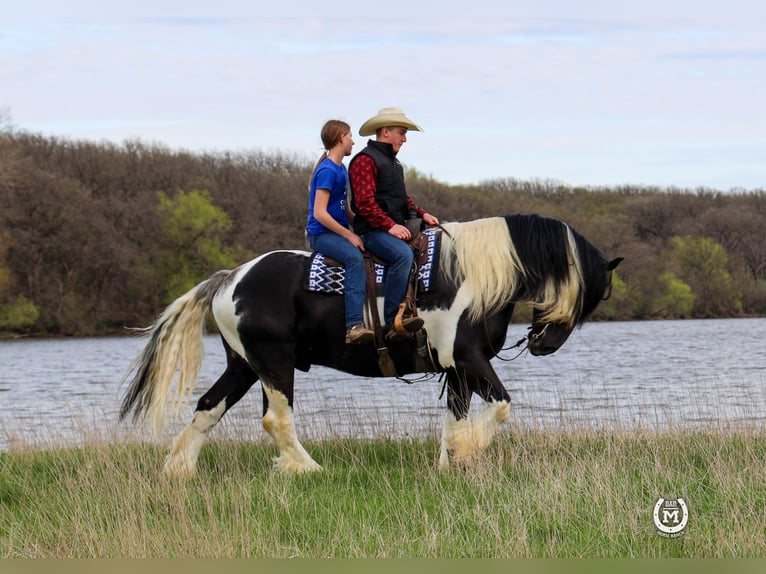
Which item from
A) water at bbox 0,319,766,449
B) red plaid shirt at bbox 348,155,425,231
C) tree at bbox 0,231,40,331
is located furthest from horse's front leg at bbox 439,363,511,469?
tree at bbox 0,231,40,331

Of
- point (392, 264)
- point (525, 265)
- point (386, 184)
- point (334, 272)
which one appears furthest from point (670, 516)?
point (386, 184)

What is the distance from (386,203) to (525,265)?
1156 mm

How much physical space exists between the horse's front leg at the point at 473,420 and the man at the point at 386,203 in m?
0.62

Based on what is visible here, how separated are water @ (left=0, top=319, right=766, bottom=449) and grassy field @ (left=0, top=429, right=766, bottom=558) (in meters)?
0.82

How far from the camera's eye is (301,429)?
33.9 feet

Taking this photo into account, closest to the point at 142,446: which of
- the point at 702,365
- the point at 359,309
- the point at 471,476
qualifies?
the point at 359,309

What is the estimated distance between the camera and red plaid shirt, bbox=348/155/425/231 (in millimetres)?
7023

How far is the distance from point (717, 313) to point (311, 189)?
6887 cm

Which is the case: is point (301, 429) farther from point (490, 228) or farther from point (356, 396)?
point (356, 396)

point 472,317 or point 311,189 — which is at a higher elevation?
point 311,189

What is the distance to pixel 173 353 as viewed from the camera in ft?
25.8

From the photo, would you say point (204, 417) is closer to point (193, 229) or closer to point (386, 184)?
point (386, 184)

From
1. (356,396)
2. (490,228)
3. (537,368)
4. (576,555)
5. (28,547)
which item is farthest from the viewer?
(537,368)

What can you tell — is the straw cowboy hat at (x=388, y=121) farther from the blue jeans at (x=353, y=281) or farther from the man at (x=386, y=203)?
the blue jeans at (x=353, y=281)
